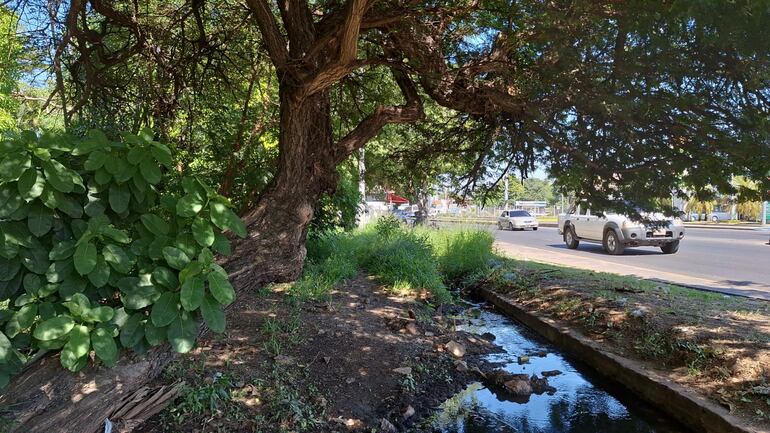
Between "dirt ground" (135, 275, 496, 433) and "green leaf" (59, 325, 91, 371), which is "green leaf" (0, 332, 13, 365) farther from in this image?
"dirt ground" (135, 275, 496, 433)

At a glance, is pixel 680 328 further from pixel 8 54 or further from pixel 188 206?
pixel 8 54

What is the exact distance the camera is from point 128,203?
279 cm

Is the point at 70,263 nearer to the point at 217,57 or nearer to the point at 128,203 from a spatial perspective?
the point at 128,203

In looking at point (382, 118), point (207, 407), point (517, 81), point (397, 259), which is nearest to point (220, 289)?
point (207, 407)

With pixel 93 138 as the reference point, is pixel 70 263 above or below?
below

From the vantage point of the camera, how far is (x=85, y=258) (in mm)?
2480

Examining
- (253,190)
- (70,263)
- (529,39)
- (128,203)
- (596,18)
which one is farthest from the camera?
(253,190)

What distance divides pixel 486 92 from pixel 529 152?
0.93 m

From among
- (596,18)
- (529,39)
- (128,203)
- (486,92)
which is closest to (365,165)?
(486,92)

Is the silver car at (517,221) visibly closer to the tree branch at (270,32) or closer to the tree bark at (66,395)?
the tree branch at (270,32)

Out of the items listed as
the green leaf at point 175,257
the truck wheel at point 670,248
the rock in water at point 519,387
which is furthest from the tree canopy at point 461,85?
the truck wheel at point 670,248

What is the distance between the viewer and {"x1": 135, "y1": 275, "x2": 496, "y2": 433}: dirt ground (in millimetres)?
3852

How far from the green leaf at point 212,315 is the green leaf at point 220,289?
0.06 m

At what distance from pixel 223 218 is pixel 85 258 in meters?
0.70
